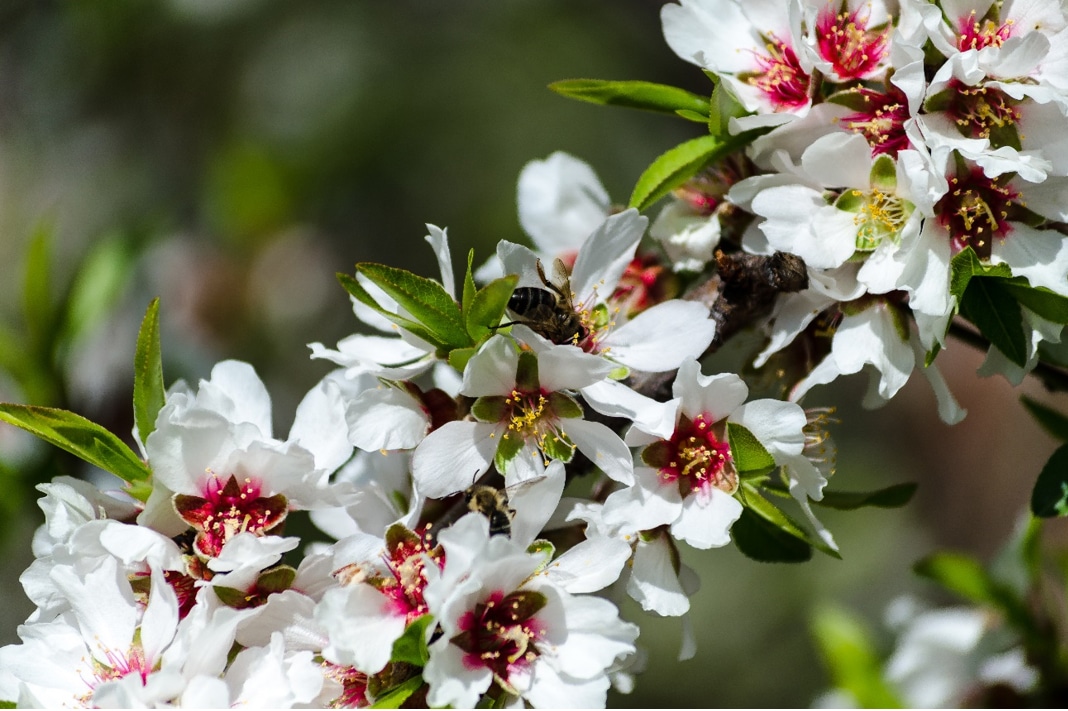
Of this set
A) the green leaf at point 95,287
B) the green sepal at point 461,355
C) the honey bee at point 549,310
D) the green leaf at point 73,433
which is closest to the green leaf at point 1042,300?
the honey bee at point 549,310

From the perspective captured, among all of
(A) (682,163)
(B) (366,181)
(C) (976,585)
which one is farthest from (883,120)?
(B) (366,181)

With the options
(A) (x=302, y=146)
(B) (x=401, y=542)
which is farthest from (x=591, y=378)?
(A) (x=302, y=146)

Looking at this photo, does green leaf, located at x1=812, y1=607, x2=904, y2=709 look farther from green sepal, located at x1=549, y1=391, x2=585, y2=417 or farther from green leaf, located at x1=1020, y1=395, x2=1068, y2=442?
green sepal, located at x1=549, y1=391, x2=585, y2=417

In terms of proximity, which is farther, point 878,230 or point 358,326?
point 358,326

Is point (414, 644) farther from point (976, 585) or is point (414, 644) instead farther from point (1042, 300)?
point (976, 585)

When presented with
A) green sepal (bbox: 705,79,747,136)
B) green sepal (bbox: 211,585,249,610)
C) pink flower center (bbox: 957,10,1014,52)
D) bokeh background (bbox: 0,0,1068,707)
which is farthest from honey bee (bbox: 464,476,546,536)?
bokeh background (bbox: 0,0,1068,707)

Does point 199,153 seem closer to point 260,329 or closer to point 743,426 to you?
point 260,329
